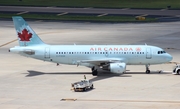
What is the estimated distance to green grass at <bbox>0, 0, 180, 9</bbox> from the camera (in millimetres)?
184000

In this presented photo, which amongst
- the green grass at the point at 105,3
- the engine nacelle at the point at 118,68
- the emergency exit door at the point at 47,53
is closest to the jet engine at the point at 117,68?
the engine nacelle at the point at 118,68

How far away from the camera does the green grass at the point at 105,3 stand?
18400 centimetres

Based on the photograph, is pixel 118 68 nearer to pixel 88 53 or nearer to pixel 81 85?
pixel 88 53

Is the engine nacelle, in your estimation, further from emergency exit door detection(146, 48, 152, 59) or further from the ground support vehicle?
the ground support vehicle

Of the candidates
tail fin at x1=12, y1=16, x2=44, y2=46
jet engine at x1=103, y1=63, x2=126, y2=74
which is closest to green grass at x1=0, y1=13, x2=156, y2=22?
tail fin at x1=12, y1=16, x2=44, y2=46

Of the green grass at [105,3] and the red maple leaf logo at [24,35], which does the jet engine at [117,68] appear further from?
the green grass at [105,3]

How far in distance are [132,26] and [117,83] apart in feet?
221

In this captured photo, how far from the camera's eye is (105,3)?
18900 centimetres

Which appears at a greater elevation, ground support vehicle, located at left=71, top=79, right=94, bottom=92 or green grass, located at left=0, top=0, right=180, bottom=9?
green grass, located at left=0, top=0, right=180, bottom=9

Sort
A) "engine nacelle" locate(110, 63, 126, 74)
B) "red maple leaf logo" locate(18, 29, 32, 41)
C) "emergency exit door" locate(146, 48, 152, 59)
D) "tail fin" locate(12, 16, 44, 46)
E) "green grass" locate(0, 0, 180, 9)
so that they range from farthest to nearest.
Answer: "green grass" locate(0, 0, 180, 9)
"red maple leaf logo" locate(18, 29, 32, 41)
"tail fin" locate(12, 16, 44, 46)
"emergency exit door" locate(146, 48, 152, 59)
"engine nacelle" locate(110, 63, 126, 74)

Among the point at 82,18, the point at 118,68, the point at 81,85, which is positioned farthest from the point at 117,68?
the point at 82,18

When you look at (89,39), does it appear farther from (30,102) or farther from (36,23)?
(30,102)

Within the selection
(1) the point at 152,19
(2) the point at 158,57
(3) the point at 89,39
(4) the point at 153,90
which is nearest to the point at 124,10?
(1) the point at 152,19

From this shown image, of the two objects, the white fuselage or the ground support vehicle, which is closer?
the ground support vehicle
